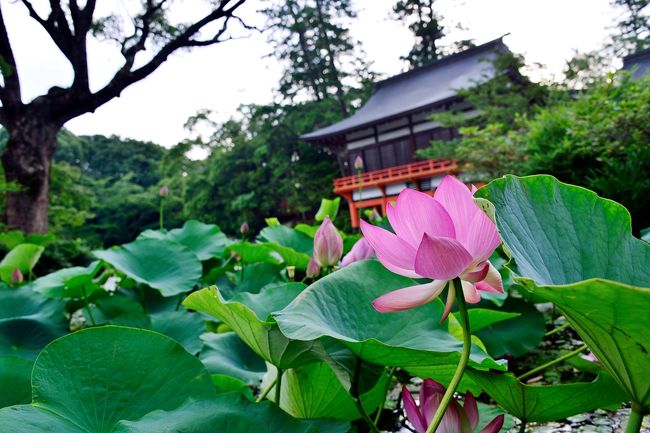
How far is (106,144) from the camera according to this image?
20266 millimetres

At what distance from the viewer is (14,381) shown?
1.49ft

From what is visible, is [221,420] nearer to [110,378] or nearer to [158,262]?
[110,378]

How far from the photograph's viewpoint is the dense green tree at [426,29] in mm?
13594

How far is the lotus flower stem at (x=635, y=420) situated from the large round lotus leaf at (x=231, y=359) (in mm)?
463

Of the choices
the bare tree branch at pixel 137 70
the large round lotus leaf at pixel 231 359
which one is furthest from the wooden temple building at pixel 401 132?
the large round lotus leaf at pixel 231 359

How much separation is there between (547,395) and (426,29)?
48.2 feet

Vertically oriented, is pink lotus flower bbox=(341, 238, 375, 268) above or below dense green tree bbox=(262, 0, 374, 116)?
below

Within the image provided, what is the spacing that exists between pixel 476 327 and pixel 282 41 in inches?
553

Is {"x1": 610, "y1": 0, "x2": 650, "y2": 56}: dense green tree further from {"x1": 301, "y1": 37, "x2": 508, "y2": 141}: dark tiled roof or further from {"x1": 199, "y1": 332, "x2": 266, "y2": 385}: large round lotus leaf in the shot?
{"x1": 199, "y1": 332, "x2": 266, "y2": 385}: large round lotus leaf

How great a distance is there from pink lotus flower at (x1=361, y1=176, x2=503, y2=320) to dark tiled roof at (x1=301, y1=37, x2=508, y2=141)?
8122 mm

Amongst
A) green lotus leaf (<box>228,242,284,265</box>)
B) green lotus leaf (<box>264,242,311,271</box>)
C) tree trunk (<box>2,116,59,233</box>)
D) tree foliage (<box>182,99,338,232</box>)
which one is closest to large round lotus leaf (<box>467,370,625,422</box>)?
green lotus leaf (<box>264,242,311,271</box>)

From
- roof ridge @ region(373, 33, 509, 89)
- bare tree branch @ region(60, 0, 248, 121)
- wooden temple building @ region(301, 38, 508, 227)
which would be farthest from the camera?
roof ridge @ region(373, 33, 509, 89)

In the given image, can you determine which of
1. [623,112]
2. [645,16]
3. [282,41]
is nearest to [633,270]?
[623,112]

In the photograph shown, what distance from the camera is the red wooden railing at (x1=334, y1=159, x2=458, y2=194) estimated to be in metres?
7.55
